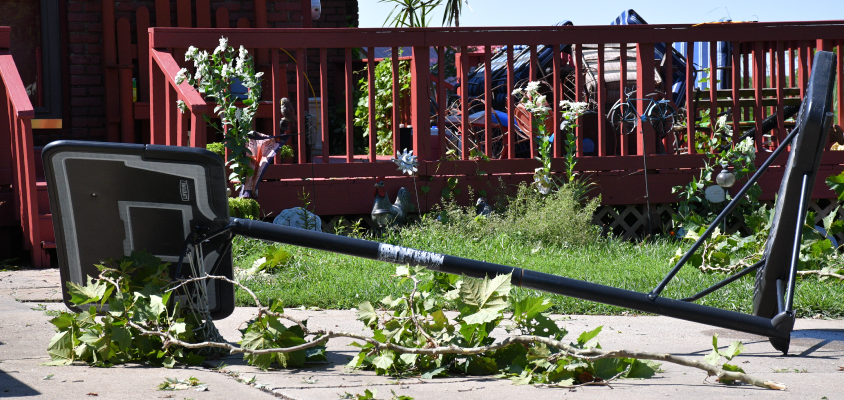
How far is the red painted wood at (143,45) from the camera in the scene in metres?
7.64

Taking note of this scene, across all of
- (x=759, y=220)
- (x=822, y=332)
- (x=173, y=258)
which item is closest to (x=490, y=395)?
(x=173, y=258)

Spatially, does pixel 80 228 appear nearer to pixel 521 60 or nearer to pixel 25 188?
pixel 25 188

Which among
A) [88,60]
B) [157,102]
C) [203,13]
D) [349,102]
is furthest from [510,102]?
[88,60]

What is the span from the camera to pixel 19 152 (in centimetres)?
555

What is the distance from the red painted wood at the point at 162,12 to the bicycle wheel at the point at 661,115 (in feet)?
15.2

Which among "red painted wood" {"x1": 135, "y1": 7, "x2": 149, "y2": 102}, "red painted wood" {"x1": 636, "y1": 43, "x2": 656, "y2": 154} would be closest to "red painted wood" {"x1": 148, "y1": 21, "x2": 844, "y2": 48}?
"red painted wood" {"x1": 636, "y1": 43, "x2": 656, "y2": 154}

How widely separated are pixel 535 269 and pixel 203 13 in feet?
15.6

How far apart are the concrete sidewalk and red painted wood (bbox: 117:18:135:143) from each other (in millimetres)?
4251

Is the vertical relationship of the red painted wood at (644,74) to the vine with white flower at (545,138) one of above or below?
above

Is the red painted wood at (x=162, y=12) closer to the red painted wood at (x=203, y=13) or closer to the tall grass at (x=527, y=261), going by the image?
the red painted wood at (x=203, y=13)

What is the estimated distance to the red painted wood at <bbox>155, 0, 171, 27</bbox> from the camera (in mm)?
7703

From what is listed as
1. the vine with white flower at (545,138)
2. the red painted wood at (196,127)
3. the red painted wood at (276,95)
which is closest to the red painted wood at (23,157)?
the red painted wood at (196,127)

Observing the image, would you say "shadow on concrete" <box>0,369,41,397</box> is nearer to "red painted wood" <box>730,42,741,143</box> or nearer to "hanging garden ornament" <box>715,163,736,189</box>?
"hanging garden ornament" <box>715,163,736,189</box>

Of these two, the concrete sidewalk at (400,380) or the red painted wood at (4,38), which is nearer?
the concrete sidewalk at (400,380)
